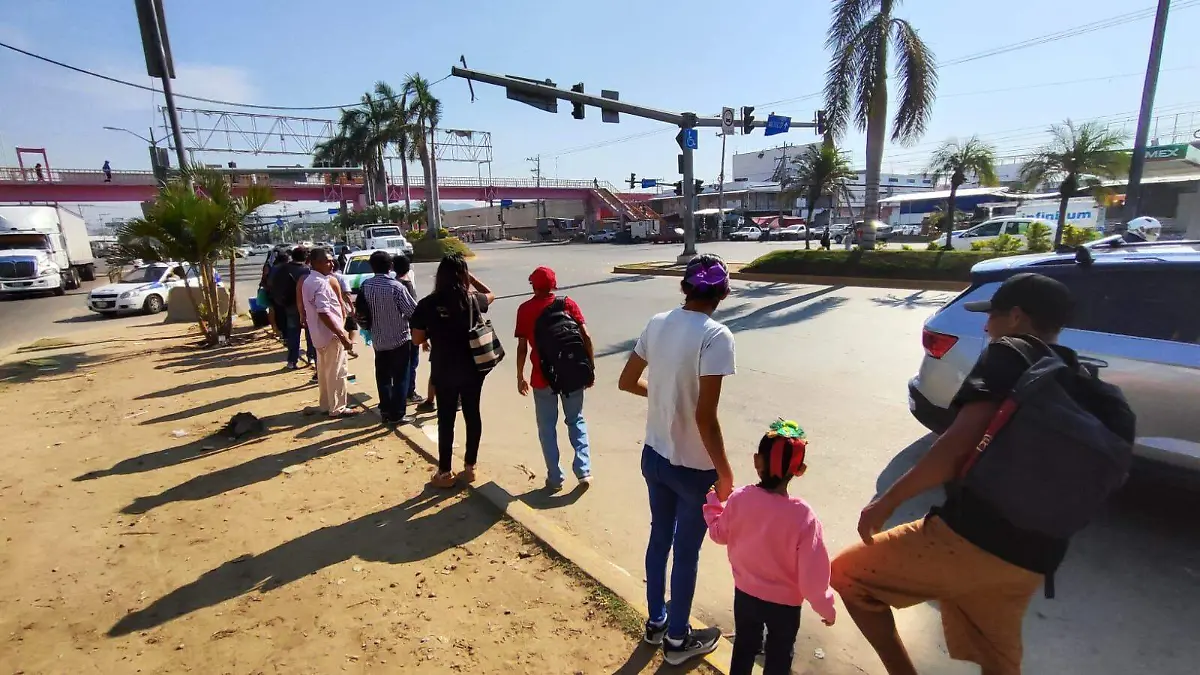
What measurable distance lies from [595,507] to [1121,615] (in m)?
2.87

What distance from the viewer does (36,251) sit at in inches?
909

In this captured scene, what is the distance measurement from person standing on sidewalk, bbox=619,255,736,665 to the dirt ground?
257mm

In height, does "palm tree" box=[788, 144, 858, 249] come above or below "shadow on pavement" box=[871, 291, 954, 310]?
above

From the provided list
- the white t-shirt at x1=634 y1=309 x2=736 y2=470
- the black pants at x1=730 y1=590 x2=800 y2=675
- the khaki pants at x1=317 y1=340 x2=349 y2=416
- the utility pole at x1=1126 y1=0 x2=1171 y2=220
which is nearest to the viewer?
the black pants at x1=730 y1=590 x2=800 y2=675

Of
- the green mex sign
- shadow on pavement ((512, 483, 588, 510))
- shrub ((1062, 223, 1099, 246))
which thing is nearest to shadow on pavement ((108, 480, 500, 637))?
shadow on pavement ((512, 483, 588, 510))

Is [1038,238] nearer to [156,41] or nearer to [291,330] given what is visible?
[291,330]

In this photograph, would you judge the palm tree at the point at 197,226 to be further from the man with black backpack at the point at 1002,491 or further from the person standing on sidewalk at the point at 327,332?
the man with black backpack at the point at 1002,491

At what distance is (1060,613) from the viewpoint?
294 cm

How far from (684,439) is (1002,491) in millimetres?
1102

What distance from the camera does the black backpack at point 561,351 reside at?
13.2 ft

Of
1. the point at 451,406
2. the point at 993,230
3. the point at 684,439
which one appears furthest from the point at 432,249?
the point at 684,439

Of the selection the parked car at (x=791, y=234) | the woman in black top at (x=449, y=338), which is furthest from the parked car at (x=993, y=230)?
the woman in black top at (x=449, y=338)

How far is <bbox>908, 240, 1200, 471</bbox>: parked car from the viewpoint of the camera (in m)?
3.34

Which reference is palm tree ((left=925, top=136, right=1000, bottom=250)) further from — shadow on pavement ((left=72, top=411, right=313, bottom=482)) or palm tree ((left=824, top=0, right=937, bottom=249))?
shadow on pavement ((left=72, top=411, right=313, bottom=482))
